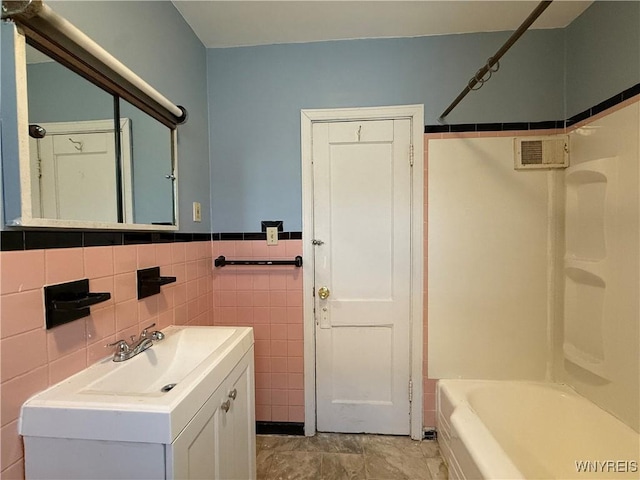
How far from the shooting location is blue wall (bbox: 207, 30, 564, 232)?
1.82 metres

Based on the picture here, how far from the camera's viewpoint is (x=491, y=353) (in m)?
1.88

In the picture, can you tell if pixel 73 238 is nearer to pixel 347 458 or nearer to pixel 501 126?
pixel 347 458

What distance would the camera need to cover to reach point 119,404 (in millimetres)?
785

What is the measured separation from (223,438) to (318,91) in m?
1.88

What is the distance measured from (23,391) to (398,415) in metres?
1.87

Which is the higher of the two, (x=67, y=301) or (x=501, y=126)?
(x=501, y=126)

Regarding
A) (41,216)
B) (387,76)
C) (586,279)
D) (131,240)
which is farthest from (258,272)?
(586,279)

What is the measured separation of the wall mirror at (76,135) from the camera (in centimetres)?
81

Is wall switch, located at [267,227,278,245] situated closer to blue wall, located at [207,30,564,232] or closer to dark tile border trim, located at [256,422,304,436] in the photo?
blue wall, located at [207,30,564,232]

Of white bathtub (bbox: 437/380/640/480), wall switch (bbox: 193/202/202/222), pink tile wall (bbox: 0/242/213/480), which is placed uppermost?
wall switch (bbox: 193/202/202/222)

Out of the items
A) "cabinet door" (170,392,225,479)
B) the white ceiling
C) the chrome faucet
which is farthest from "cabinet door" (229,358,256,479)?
the white ceiling

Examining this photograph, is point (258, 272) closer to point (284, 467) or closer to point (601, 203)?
point (284, 467)

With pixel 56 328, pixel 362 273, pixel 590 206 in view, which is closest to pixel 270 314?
pixel 362 273

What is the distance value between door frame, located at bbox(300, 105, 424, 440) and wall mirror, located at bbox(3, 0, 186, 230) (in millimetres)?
832
